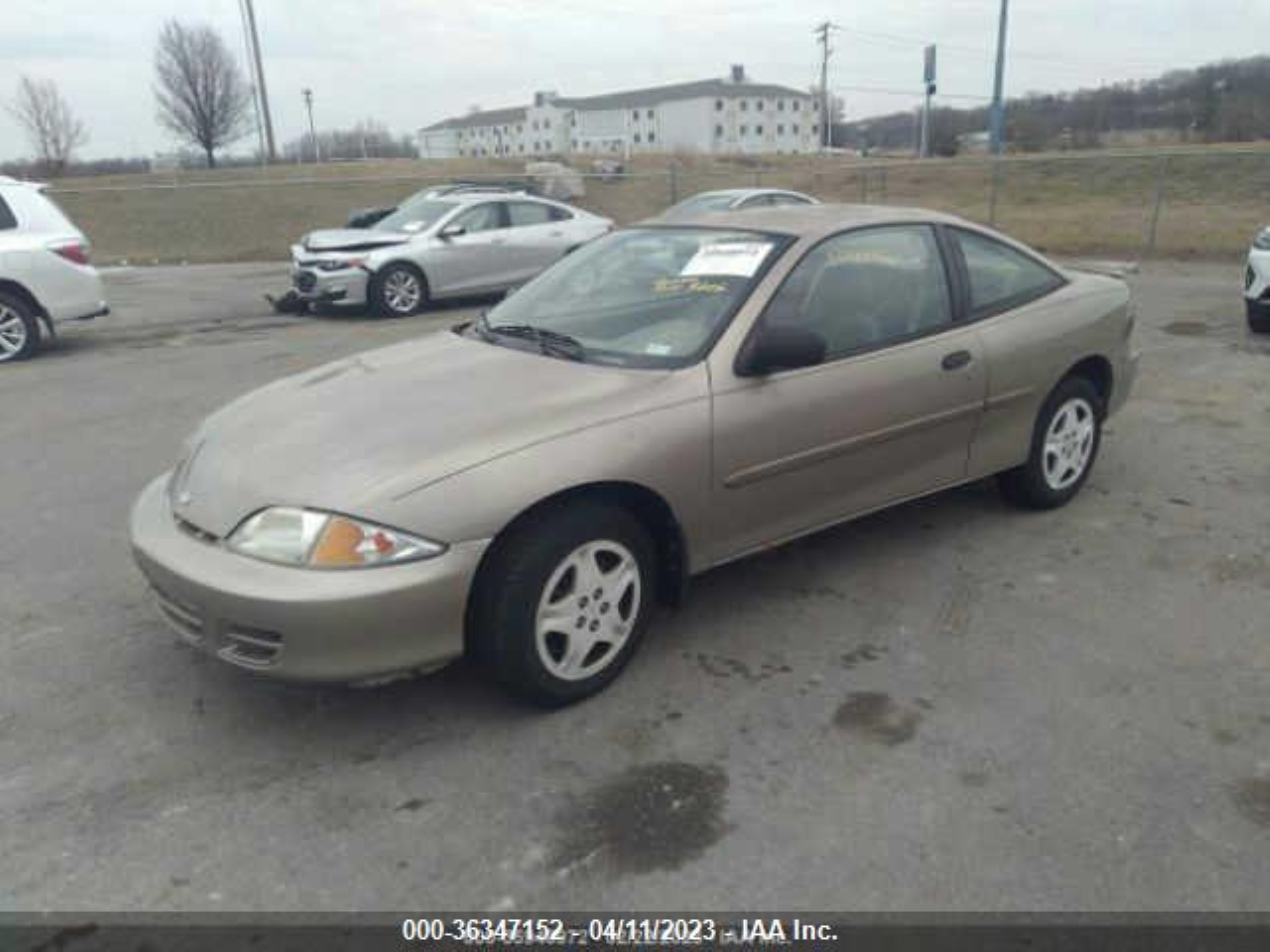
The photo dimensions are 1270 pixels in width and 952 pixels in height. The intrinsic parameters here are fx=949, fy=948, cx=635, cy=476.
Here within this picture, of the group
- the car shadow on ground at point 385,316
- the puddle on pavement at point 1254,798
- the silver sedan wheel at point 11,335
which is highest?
the silver sedan wheel at point 11,335

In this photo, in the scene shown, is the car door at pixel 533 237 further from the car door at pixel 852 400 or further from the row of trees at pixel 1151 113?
the row of trees at pixel 1151 113

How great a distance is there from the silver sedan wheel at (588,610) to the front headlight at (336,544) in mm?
435

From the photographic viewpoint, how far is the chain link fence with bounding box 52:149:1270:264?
62.5ft

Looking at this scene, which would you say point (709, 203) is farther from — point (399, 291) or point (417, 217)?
point (399, 291)

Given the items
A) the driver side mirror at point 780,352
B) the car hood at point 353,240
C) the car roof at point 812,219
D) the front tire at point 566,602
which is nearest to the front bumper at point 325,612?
the front tire at point 566,602

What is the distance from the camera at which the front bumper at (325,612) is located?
262 cm

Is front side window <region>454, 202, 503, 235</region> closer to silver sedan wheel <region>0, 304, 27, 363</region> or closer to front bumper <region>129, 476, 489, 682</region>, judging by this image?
silver sedan wheel <region>0, 304, 27, 363</region>

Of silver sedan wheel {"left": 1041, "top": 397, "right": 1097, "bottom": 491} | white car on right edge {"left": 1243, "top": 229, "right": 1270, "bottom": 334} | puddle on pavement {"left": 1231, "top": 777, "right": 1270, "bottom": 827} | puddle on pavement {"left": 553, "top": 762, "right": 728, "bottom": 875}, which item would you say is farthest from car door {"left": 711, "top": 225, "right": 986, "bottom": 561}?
white car on right edge {"left": 1243, "top": 229, "right": 1270, "bottom": 334}

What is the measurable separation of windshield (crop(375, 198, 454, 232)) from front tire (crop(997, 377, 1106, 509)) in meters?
9.28

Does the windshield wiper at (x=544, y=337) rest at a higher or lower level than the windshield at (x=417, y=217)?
higher

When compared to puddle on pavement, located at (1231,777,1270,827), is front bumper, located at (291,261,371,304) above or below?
above

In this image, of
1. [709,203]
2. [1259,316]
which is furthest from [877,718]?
[709,203]

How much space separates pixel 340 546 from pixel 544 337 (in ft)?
4.49

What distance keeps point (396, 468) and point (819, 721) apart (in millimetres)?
1531
